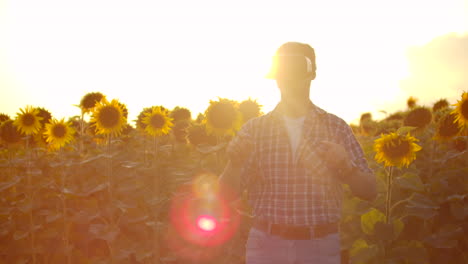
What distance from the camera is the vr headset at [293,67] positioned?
9.91ft

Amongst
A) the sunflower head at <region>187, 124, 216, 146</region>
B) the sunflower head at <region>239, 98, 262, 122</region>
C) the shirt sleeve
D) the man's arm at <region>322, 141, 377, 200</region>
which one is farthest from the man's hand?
the sunflower head at <region>187, 124, 216, 146</region>

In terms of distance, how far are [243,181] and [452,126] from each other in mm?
3558

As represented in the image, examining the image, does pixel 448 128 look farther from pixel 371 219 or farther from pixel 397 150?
pixel 371 219

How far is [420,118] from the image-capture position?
22.8 ft

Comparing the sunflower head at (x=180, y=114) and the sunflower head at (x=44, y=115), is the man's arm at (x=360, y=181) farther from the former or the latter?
the sunflower head at (x=44, y=115)

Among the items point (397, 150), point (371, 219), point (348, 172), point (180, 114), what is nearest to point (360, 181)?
point (348, 172)

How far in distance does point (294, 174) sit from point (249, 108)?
179 cm

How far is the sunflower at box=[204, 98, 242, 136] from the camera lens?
15.1 ft

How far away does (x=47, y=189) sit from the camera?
259 inches

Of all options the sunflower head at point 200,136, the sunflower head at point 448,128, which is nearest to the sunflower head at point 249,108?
the sunflower head at point 200,136

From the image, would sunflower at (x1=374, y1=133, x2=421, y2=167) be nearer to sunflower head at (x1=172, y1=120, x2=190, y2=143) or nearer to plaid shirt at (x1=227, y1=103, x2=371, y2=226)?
plaid shirt at (x1=227, y1=103, x2=371, y2=226)

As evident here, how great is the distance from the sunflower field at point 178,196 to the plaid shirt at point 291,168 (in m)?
0.34

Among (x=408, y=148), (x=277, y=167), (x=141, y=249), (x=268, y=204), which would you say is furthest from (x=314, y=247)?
(x=141, y=249)

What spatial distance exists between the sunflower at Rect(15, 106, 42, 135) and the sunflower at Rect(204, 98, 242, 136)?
12.1ft
